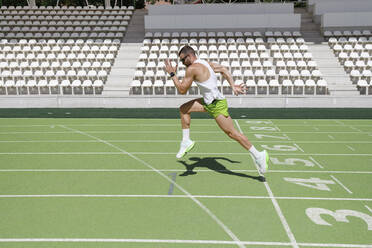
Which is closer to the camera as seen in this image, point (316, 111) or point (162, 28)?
A: point (316, 111)

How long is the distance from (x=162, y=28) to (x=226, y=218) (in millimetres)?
19210

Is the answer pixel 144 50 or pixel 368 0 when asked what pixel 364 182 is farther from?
pixel 368 0

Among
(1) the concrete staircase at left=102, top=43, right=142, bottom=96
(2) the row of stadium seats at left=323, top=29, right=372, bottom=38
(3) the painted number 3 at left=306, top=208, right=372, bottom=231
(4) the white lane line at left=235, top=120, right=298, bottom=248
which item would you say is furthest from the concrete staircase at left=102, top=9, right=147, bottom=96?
(3) the painted number 3 at left=306, top=208, right=372, bottom=231

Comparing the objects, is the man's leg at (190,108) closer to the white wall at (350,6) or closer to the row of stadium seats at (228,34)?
the row of stadium seats at (228,34)

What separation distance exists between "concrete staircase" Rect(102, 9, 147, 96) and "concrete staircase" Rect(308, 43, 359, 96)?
389 inches

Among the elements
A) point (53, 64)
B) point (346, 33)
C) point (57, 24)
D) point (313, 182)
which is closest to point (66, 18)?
point (57, 24)

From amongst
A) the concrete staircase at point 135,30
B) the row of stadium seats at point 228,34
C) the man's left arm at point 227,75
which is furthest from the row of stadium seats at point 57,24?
the man's left arm at point 227,75

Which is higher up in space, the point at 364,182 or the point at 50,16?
the point at 50,16

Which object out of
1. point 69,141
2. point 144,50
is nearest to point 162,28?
point 144,50

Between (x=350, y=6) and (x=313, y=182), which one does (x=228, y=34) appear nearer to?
(x=350, y=6)

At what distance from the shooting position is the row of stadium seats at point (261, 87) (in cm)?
1543

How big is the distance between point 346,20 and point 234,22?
6837mm

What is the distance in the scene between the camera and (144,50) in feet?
63.5

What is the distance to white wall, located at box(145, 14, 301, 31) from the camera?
2148cm
